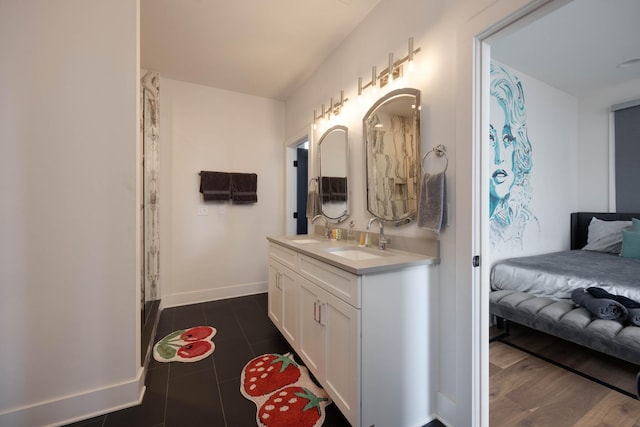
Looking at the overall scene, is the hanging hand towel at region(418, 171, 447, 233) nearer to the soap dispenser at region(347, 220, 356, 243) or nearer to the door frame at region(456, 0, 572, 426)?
the door frame at region(456, 0, 572, 426)

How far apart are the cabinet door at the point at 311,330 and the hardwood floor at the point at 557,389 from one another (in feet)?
3.31

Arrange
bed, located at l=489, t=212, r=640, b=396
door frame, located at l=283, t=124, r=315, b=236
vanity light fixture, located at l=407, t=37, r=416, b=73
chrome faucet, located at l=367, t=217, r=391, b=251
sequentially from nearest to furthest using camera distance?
vanity light fixture, located at l=407, t=37, r=416, b=73 → bed, located at l=489, t=212, r=640, b=396 → chrome faucet, located at l=367, t=217, r=391, b=251 → door frame, located at l=283, t=124, r=315, b=236

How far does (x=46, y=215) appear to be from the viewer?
144cm

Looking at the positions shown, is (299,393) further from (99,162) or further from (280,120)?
(280,120)

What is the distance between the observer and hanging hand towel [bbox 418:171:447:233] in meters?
1.43

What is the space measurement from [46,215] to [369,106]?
214 cm

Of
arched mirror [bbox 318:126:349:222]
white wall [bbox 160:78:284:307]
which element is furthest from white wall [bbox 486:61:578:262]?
white wall [bbox 160:78:284:307]

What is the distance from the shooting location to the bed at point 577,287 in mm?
1727

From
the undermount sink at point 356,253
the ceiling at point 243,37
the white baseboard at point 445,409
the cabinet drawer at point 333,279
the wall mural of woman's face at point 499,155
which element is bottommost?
the white baseboard at point 445,409

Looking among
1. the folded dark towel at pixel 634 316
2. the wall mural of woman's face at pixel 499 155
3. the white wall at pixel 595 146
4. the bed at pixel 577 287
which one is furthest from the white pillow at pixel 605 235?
the folded dark towel at pixel 634 316

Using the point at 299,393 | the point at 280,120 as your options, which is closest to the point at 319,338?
the point at 299,393

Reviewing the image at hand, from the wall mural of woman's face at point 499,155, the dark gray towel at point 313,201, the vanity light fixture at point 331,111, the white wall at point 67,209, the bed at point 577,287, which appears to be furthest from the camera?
the dark gray towel at point 313,201

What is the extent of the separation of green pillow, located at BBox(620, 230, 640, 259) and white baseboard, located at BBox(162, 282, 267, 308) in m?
4.18

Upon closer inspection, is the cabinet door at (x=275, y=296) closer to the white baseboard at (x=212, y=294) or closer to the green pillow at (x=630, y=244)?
the white baseboard at (x=212, y=294)
